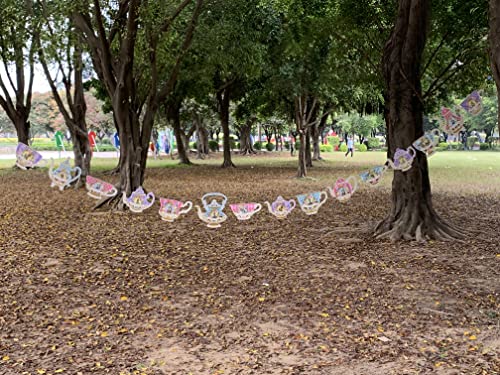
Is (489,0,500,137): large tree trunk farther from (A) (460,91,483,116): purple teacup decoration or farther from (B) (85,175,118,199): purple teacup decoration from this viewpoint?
(B) (85,175,118,199): purple teacup decoration

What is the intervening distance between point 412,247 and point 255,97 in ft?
53.8

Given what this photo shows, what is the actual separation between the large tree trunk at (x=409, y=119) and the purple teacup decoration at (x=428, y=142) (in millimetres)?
463

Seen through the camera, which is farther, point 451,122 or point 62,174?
point 62,174

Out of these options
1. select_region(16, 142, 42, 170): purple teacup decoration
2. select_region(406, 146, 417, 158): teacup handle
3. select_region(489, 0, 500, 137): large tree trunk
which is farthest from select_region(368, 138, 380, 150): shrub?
select_region(489, 0, 500, 137): large tree trunk

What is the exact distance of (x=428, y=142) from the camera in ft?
22.1

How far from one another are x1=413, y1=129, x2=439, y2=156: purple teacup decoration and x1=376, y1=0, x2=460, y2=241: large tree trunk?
463 millimetres

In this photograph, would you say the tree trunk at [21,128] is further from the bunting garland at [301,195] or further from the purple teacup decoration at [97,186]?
the bunting garland at [301,195]

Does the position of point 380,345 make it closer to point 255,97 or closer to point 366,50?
point 366,50

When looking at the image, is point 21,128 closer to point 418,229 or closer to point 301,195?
point 301,195

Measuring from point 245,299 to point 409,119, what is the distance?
3.94 metres

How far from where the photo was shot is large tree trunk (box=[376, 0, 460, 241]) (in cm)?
726

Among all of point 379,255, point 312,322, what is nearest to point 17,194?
point 379,255

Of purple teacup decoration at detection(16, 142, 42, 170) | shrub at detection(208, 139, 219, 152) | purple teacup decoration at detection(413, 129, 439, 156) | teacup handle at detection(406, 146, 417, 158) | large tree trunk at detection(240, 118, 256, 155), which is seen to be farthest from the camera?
shrub at detection(208, 139, 219, 152)

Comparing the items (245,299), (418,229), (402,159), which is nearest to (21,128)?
(402,159)
